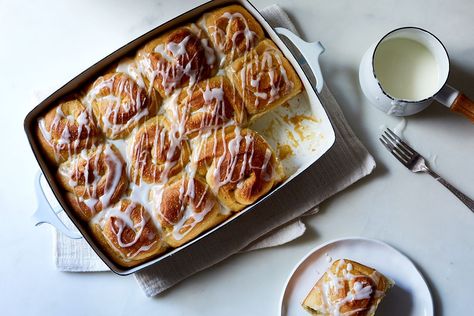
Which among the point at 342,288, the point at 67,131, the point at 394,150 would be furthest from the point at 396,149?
the point at 67,131

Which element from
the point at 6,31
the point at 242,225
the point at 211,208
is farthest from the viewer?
the point at 6,31

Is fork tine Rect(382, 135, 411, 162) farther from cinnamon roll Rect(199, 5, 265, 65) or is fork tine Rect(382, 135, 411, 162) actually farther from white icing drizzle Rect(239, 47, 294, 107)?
cinnamon roll Rect(199, 5, 265, 65)

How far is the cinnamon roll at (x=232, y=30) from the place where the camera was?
148cm

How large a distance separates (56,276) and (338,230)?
0.84m

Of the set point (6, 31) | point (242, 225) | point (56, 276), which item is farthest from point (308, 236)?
point (6, 31)

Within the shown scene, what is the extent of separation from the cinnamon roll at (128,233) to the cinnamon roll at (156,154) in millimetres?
88

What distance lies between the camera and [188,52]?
146 cm

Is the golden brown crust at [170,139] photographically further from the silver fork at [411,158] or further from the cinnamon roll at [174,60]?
the silver fork at [411,158]

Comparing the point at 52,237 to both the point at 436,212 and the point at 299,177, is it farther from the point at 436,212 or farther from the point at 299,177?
the point at 436,212

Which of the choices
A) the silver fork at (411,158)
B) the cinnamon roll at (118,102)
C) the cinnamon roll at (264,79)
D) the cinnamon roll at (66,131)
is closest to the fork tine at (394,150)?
the silver fork at (411,158)

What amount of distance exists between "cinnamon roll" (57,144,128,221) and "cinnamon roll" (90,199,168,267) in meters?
0.03

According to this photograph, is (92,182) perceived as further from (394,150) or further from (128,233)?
(394,150)

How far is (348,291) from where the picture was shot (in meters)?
1.46

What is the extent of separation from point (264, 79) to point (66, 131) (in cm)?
54
